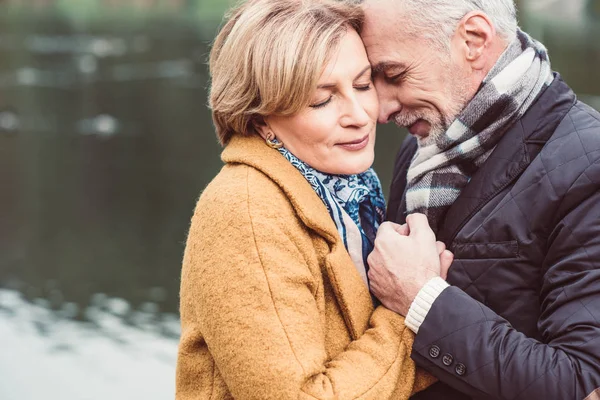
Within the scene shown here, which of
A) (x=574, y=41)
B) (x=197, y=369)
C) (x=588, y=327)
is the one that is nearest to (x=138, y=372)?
(x=197, y=369)

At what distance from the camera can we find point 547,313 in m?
2.22

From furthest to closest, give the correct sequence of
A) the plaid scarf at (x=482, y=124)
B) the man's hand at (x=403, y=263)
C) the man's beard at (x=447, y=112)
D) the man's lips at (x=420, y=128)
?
the man's lips at (x=420, y=128) < the man's beard at (x=447, y=112) < the plaid scarf at (x=482, y=124) < the man's hand at (x=403, y=263)

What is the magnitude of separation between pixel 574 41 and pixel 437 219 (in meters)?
25.6

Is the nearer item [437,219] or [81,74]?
[437,219]

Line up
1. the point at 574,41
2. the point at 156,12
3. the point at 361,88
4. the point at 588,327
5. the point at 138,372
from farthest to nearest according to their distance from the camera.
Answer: the point at 156,12, the point at 574,41, the point at 138,372, the point at 361,88, the point at 588,327

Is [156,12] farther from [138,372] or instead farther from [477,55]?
[477,55]

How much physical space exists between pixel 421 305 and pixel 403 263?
0.44 ft

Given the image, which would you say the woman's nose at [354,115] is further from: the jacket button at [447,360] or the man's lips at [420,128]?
the jacket button at [447,360]

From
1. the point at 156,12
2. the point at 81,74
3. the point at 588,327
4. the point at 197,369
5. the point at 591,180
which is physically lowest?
A: the point at 588,327

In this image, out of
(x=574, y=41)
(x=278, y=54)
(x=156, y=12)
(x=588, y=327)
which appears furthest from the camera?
(x=156, y=12)

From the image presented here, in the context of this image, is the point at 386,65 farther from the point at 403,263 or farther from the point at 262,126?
the point at 403,263

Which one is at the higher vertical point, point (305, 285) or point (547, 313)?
point (305, 285)

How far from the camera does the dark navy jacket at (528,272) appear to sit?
2.12 meters

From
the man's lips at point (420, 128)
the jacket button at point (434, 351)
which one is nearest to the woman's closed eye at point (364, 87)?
the man's lips at point (420, 128)
